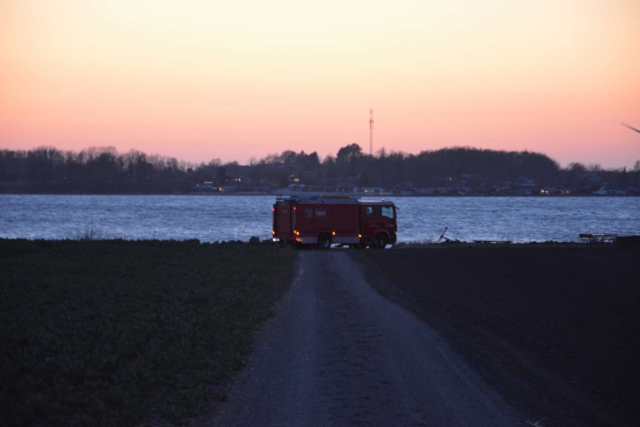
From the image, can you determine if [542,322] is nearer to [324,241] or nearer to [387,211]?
[324,241]

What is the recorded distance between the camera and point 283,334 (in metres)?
13.1

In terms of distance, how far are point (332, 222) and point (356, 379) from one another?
2911 cm

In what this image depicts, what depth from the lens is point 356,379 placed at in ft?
→ 31.7

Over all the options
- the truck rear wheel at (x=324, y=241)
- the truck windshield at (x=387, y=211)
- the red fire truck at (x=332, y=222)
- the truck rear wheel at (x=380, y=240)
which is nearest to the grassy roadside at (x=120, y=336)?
the red fire truck at (x=332, y=222)

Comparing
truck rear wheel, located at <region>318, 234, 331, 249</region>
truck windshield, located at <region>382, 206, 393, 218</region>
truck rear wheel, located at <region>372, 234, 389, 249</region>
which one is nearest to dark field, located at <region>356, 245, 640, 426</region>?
truck rear wheel, located at <region>318, 234, 331, 249</region>

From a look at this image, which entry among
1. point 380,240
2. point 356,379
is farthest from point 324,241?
point 356,379

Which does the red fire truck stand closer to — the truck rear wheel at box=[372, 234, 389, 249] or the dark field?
the truck rear wheel at box=[372, 234, 389, 249]

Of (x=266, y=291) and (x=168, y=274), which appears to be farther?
(x=168, y=274)

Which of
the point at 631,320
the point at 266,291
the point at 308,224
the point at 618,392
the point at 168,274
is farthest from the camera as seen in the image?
the point at 308,224

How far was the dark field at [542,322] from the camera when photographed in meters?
9.21

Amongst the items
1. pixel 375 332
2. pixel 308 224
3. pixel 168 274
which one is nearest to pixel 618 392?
pixel 375 332

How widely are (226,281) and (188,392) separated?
34.9 feet

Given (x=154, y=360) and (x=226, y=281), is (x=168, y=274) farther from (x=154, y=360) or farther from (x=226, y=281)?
(x=154, y=360)

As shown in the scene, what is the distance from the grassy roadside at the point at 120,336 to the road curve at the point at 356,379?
2.05 ft
